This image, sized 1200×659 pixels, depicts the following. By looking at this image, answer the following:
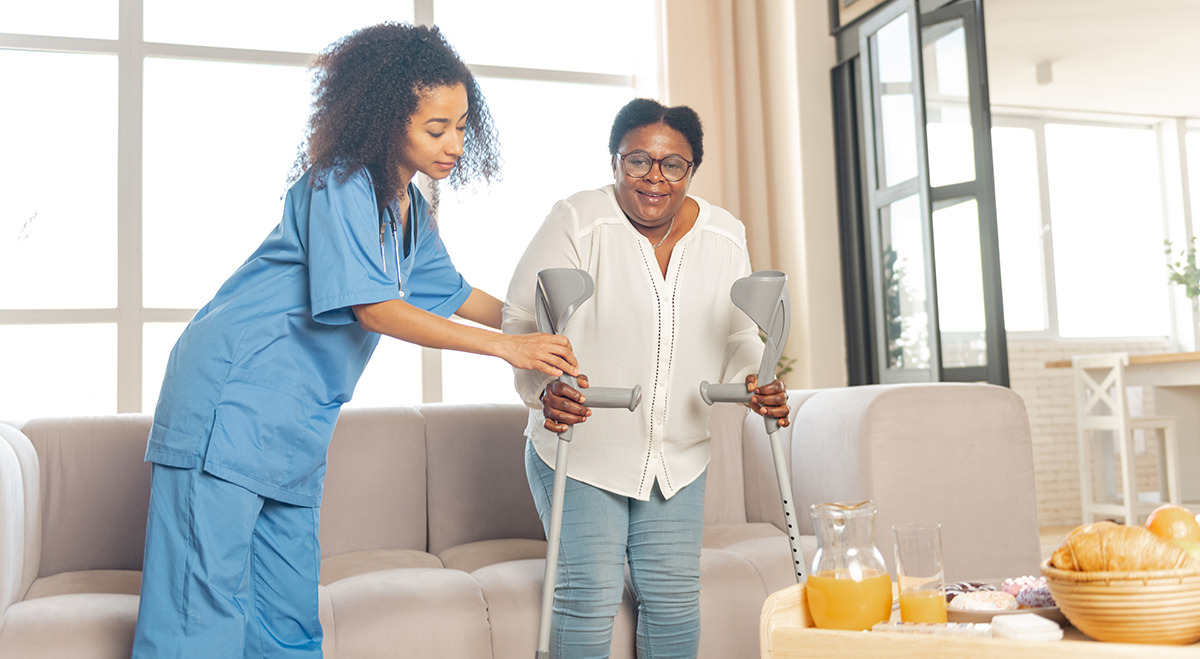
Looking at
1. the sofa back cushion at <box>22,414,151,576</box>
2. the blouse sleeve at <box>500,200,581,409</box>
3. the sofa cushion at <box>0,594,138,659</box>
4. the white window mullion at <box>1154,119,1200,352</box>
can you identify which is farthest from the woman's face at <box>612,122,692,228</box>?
the white window mullion at <box>1154,119,1200,352</box>

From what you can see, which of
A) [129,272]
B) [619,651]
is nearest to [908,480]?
[619,651]

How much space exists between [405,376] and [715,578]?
9.11 ft

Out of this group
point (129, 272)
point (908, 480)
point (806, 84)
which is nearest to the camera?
point (908, 480)

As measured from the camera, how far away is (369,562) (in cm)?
199

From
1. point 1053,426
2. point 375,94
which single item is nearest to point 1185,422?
point 1053,426

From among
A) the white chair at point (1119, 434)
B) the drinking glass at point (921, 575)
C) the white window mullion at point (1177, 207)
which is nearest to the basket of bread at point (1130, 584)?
the drinking glass at point (921, 575)

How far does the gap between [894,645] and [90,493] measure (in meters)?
1.81

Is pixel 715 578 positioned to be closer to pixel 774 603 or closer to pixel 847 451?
pixel 847 451

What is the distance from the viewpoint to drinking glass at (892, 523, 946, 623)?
3.20ft

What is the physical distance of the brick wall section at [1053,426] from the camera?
5.28m

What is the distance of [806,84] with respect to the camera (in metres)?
4.28

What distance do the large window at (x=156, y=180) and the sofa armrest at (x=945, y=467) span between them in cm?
234

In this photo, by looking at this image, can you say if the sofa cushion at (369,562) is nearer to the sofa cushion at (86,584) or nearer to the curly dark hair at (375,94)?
the sofa cushion at (86,584)

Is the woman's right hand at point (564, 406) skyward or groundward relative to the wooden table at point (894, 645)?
skyward
